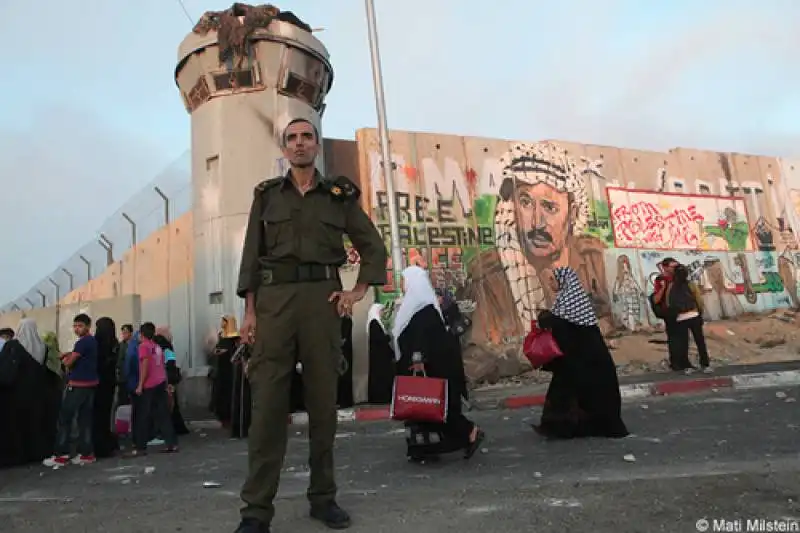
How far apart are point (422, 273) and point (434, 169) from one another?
10.5 metres

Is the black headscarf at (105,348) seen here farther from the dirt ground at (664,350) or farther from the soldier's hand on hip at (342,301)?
the dirt ground at (664,350)

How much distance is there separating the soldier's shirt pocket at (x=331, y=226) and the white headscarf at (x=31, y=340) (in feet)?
15.7

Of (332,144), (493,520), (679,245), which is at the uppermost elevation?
(332,144)

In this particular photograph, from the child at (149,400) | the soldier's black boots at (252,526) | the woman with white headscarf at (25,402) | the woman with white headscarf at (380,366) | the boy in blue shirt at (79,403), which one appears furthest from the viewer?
the woman with white headscarf at (380,366)

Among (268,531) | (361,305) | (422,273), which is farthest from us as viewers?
(361,305)

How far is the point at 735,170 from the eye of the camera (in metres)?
19.0

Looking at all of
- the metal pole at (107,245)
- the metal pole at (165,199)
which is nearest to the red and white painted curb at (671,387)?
the metal pole at (165,199)

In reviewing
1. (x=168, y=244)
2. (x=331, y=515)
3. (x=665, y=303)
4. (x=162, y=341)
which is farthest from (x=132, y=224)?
(x=331, y=515)

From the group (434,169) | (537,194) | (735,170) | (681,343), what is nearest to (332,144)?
(434,169)

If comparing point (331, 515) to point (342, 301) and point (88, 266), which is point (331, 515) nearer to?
point (342, 301)

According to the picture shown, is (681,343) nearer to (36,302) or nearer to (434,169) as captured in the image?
(434,169)

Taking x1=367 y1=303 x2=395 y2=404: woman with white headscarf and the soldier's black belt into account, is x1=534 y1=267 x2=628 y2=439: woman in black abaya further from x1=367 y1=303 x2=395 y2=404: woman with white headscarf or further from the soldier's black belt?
x1=367 y1=303 x2=395 y2=404: woman with white headscarf

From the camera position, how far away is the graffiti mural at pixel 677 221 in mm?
17013

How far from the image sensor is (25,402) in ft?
20.0
